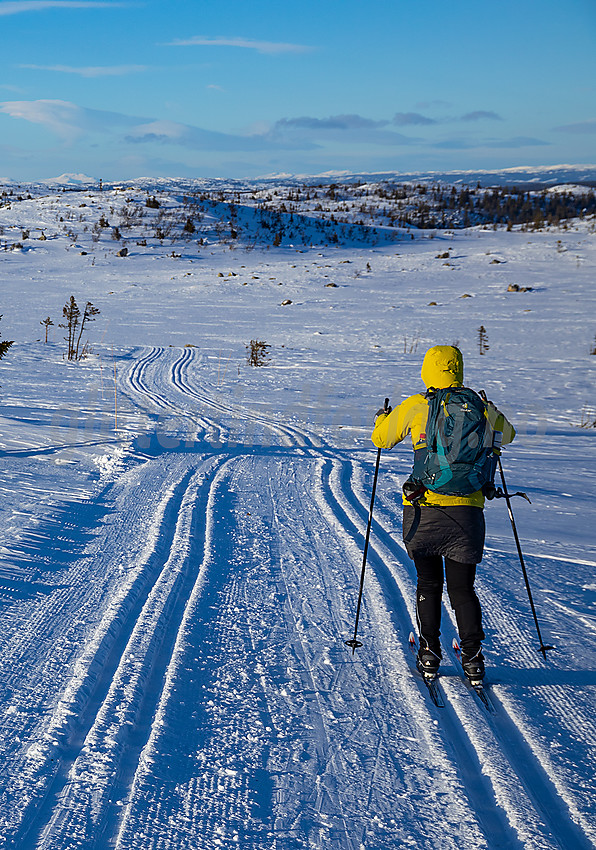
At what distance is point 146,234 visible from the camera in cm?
3369

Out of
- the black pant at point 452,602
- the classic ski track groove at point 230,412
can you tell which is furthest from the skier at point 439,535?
the classic ski track groove at point 230,412

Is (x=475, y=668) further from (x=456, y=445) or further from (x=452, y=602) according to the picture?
(x=456, y=445)

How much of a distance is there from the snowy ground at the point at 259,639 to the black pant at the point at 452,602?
245 millimetres

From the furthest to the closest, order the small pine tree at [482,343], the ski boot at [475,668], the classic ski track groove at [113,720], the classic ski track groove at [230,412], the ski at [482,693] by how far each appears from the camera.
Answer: the small pine tree at [482,343], the classic ski track groove at [230,412], the ski boot at [475,668], the ski at [482,693], the classic ski track groove at [113,720]

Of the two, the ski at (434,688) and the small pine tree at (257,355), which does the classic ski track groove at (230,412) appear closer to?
the small pine tree at (257,355)

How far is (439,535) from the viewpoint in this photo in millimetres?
3072

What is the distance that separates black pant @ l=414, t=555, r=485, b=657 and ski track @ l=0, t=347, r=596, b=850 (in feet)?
0.75

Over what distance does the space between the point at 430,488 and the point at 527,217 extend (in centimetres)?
4344

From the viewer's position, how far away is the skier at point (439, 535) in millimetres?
3064

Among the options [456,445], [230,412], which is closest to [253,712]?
[456,445]

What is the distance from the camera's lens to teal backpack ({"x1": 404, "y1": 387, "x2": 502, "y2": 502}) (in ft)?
9.72

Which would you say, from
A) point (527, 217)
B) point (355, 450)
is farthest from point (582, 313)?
point (527, 217)

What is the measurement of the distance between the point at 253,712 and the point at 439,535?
120cm

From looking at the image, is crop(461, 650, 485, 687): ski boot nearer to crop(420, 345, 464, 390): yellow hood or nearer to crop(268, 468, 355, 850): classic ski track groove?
crop(268, 468, 355, 850): classic ski track groove
